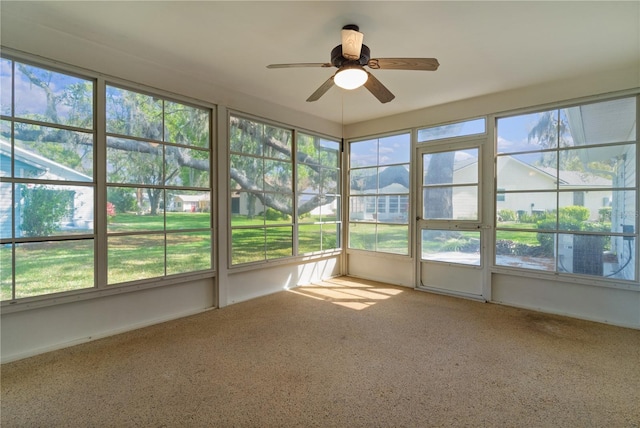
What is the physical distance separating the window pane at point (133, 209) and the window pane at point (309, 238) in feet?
7.05

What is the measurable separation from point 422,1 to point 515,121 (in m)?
2.55

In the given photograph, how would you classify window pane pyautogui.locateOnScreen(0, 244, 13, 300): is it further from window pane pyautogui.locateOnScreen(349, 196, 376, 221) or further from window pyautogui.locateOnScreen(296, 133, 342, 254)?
window pane pyautogui.locateOnScreen(349, 196, 376, 221)

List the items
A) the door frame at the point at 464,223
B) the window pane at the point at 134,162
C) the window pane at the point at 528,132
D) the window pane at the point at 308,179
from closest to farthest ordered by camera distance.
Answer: the window pane at the point at 134,162 → the window pane at the point at 528,132 → the door frame at the point at 464,223 → the window pane at the point at 308,179

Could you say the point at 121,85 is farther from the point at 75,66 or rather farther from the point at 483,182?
the point at 483,182

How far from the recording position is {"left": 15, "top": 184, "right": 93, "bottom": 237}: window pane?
2.52m

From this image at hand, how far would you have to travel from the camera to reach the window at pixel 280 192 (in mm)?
4031

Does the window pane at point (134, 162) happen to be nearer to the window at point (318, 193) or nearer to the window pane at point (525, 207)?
the window at point (318, 193)

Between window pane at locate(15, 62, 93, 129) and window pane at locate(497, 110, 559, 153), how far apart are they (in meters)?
4.84

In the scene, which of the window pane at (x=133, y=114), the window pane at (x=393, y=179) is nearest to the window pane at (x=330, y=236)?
the window pane at (x=393, y=179)

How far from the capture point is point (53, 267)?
8.72ft

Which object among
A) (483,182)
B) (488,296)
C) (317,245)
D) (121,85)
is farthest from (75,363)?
(483,182)

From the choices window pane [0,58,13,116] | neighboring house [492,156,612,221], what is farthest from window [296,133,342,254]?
window pane [0,58,13,116]

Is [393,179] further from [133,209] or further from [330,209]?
[133,209]

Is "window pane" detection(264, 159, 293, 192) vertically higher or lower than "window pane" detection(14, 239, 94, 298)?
higher
